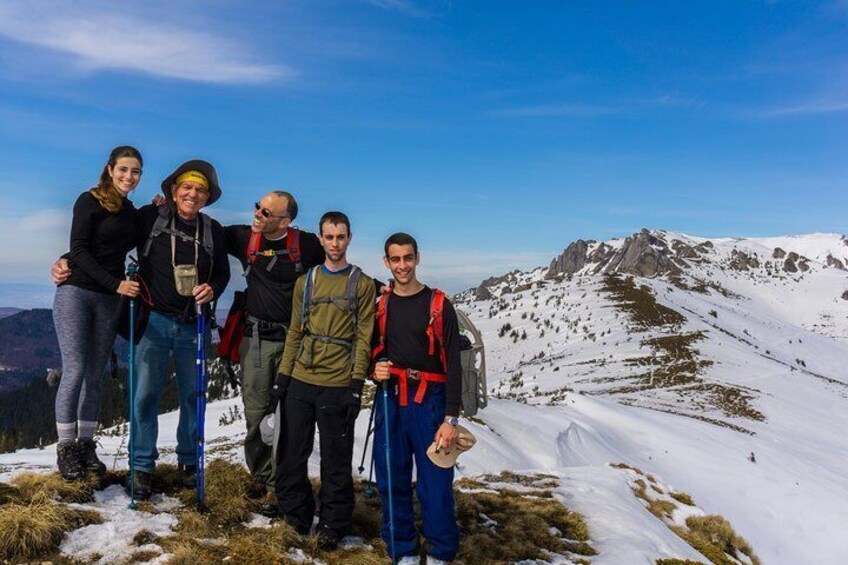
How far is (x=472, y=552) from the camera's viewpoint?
8039mm

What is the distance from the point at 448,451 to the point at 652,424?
86.0 feet

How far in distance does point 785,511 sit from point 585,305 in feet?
179

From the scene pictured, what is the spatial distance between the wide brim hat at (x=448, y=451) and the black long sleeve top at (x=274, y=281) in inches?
99.1

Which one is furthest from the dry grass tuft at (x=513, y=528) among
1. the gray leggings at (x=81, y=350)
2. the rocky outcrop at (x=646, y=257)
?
the rocky outcrop at (x=646, y=257)

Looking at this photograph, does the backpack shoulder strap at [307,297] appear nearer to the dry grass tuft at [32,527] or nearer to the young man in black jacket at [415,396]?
the young man in black jacket at [415,396]

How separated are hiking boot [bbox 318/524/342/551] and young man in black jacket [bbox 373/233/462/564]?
0.67 m

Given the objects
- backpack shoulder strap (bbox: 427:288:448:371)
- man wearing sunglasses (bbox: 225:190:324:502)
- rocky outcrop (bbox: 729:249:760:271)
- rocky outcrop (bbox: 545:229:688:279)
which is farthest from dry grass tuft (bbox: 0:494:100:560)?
rocky outcrop (bbox: 729:249:760:271)

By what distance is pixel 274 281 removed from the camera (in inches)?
295

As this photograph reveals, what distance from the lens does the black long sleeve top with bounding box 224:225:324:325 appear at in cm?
748

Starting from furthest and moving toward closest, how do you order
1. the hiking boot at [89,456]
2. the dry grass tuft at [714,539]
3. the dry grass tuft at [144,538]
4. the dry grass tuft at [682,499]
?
the dry grass tuft at [682,499] → the dry grass tuft at [714,539] → the hiking boot at [89,456] → the dry grass tuft at [144,538]

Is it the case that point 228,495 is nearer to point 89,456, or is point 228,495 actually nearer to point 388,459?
point 89,456

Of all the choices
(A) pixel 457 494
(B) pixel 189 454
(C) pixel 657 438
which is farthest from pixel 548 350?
(B) pixel 189 454

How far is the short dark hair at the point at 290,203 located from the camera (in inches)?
295

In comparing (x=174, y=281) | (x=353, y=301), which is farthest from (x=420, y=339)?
(x=174, y=281)
